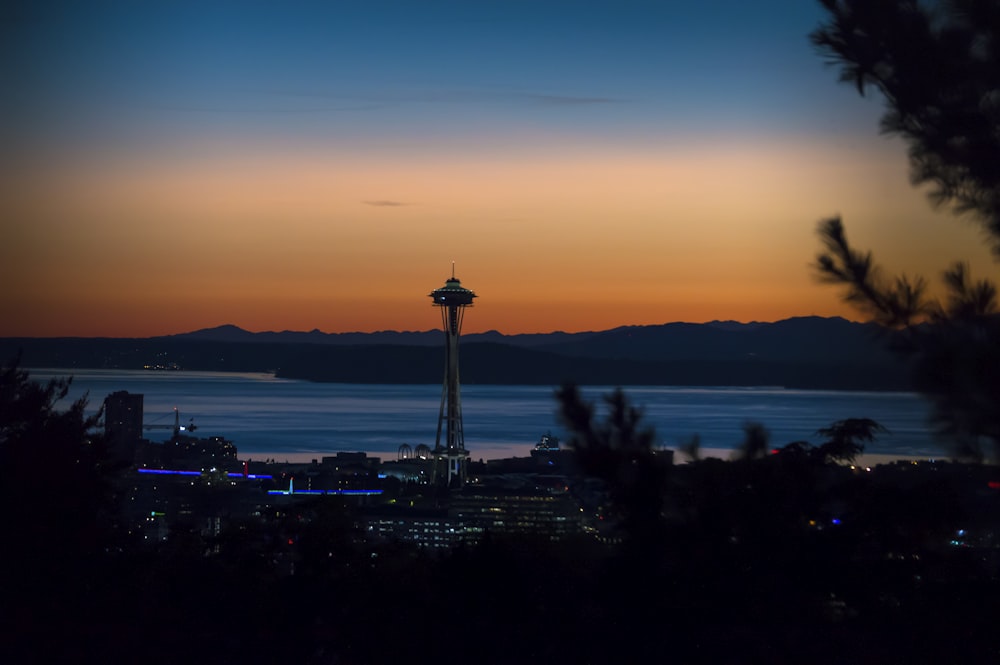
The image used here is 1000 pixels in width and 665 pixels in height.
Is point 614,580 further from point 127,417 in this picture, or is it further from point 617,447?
point 127,417

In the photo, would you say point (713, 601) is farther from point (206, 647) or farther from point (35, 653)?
point (35, 653)

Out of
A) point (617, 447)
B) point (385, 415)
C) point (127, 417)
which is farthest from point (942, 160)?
point (385, 415)

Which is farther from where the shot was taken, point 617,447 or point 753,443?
point 753,443

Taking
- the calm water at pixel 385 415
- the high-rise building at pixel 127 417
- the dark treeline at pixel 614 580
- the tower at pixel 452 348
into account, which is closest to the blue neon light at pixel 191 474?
the high-rise building at pixel 127 417

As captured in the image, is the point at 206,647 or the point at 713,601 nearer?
the point at 713,601

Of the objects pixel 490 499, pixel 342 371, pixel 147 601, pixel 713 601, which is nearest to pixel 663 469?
pixel 713 601

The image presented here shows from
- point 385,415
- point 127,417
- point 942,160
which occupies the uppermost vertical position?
point 942,160

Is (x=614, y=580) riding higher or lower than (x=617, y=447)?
lower

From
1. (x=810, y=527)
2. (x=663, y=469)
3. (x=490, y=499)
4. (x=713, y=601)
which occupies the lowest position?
(x=490, y=499)
